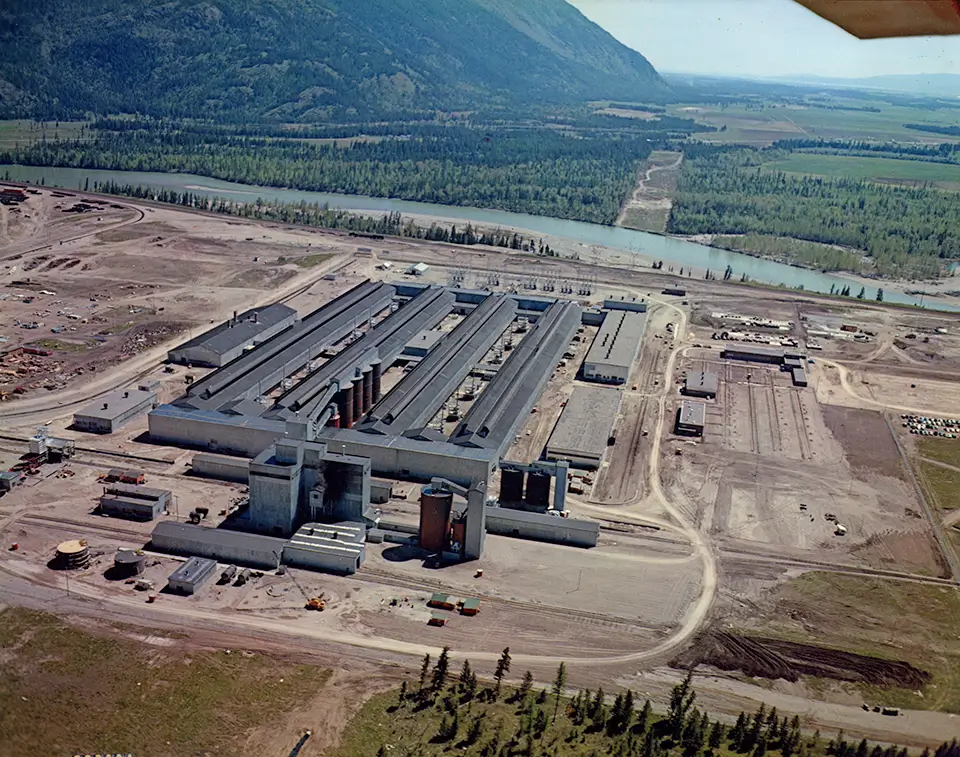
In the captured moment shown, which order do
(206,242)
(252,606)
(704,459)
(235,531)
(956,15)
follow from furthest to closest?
(206,242)
(704,459)
(235,531)
(252,606)
(956,15)

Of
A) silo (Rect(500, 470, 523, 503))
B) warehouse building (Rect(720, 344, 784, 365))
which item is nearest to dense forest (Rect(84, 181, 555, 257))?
warehouse building (Rect(720, 344, 784, 365))

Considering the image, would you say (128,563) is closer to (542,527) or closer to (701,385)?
(542,527)

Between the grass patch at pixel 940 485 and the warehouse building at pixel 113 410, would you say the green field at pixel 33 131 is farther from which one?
the grass patch at pixel 940 485

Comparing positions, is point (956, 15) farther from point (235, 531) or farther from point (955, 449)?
point (955, 449)

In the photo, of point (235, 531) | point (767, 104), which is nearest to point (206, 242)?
point (235, 531)

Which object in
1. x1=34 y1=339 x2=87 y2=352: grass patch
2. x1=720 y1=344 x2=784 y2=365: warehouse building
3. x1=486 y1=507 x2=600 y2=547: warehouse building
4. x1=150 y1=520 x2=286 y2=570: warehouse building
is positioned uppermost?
x1=720 y1=344 x2=784 y2=365: warehouse building

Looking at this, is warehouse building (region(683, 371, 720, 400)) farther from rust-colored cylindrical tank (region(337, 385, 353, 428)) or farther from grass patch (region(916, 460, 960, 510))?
rust-colored cylindrical tank (region(337, 385, 353, 428))
